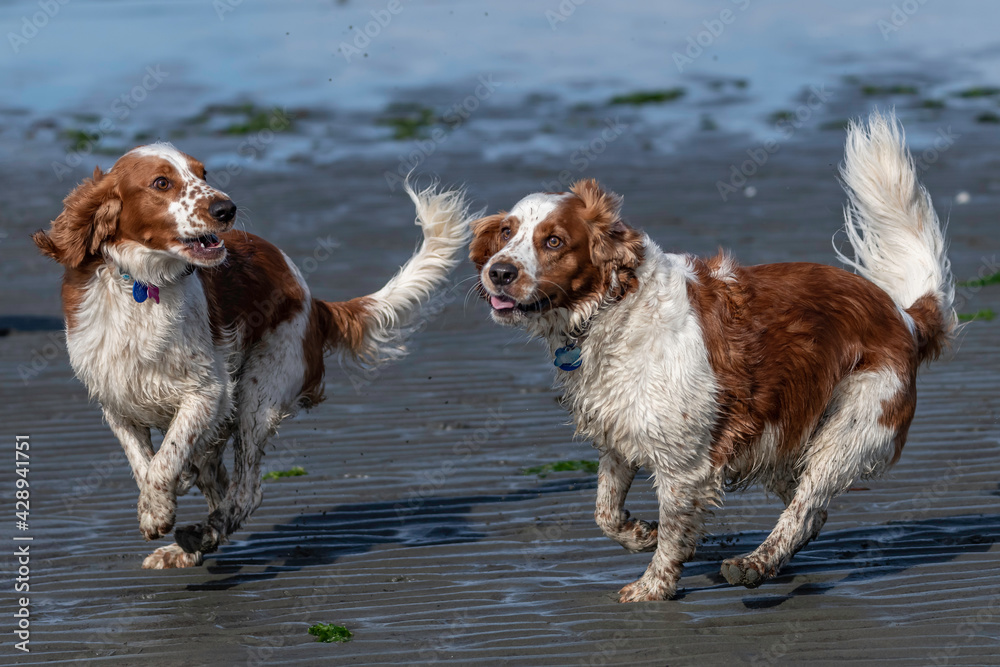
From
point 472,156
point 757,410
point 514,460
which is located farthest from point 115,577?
point 472,156

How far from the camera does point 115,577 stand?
598 cm

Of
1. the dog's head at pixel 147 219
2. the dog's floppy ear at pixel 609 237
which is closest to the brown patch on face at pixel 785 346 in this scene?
the dog's floppy ear at pixel 609 237

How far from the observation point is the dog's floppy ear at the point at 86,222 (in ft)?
18.6

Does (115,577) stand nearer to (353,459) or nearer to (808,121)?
(353,459)

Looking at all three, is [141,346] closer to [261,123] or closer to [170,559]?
[170,559]

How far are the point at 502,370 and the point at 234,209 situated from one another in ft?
12.5

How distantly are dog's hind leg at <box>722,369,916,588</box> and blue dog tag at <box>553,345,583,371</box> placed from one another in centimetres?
107

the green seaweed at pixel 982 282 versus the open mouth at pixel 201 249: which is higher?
the open mouth at pixel 201 249

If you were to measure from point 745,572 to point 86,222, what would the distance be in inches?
125

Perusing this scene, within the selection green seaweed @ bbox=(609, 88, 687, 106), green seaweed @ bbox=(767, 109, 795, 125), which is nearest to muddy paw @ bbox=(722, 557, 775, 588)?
green seaweed @ bbox=(767, 109, 795, 125)

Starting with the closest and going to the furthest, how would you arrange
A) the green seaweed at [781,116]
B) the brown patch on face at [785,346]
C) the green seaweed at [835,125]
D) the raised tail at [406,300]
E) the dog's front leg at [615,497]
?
the brown patch on face at [785,346], the dog's front leg at [615,497], the raised tail at [406,300], the green seaweed at [835,125], the green seaweed at [781,116]

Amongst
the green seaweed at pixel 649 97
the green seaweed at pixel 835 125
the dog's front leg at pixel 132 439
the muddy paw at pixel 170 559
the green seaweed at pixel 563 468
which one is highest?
the dog's front leg at pixel 132 439

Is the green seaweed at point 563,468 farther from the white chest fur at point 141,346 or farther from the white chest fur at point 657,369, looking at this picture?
the white chest fur at point 141,346

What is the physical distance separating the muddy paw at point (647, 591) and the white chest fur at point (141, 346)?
2069mm
